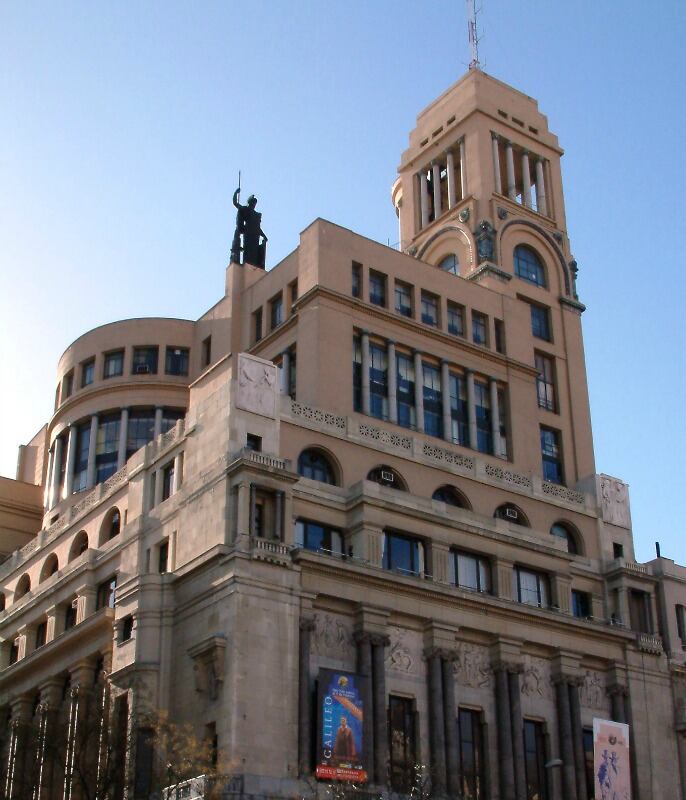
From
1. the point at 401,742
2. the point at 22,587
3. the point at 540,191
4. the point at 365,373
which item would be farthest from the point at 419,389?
the point at 22,587

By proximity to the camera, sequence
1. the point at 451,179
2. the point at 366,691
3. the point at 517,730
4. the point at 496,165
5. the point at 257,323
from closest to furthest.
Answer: the point at 366,691, the point at 517,730, the point at 257,323, the point at 496,165, the point at 451,179

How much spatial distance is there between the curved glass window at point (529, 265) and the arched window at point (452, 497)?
22.9 m

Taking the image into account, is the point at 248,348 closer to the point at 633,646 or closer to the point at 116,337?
the point at 116,337

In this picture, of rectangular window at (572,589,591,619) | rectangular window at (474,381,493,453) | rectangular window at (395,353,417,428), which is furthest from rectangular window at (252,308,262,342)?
rectangular window at (572,589,591,619)

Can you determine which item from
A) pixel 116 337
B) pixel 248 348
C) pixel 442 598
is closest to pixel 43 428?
pixel 116 337

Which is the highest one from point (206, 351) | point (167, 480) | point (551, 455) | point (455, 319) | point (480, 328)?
point (206, 351)

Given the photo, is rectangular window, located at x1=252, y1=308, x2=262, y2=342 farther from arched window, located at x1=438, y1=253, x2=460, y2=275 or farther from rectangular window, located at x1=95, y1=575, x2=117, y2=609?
rectangular window, located at x1=95, y1=575, x2=117, y2=609

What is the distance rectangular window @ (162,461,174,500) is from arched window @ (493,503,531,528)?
18619mm

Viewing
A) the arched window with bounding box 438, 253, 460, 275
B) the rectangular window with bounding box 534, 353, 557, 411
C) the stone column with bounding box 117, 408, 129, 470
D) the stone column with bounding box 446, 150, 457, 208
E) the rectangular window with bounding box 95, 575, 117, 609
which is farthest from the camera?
the stone column with bounding box 446, 150, 457, 208

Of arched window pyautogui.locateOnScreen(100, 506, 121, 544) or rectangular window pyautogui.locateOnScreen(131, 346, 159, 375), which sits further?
rectangular window pyautogui.locateOnScreen(131, 346, 159, 375)

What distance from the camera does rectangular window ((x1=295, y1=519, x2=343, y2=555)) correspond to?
65.2m

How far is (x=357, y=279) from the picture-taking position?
7900 cm

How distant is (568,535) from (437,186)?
31.3m

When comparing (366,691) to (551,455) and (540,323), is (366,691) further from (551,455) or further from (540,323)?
(540,323)
